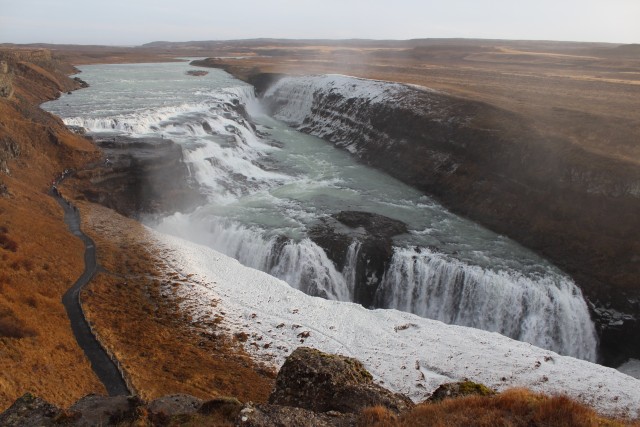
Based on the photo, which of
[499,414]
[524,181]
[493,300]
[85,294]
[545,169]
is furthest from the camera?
[524,181]

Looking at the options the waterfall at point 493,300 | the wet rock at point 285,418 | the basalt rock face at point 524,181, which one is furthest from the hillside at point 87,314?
the basalt rock face at point 524,181

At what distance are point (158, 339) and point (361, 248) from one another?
13.7 m

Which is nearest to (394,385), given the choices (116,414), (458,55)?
(116,414)

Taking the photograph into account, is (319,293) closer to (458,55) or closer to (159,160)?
(159,160)

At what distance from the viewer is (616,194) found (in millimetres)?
28125

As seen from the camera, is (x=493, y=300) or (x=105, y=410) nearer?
(x=105, y=410)

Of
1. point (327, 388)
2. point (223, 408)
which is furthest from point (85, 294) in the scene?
point (327, 388)

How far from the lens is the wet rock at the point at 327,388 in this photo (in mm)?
9812

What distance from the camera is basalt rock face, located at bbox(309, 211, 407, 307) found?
2600 cm

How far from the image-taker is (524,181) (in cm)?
3253

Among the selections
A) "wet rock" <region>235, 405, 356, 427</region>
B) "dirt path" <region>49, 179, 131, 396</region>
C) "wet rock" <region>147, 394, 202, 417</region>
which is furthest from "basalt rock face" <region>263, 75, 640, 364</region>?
"dirt path" <region>49, 179, 131, 396</region>

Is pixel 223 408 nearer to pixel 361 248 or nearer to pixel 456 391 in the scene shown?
pixel 456 391

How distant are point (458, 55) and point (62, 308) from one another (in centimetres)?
13758

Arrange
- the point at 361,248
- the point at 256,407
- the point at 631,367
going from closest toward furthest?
the point at 256,407 → the point at 631,367 → the point at 361,248
